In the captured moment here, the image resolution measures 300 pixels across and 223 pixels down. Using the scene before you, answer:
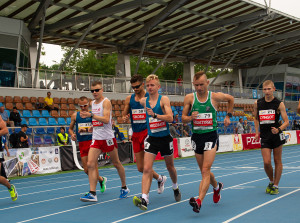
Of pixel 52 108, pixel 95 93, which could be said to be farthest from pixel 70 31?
pixel 95 93

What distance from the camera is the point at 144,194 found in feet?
22.4

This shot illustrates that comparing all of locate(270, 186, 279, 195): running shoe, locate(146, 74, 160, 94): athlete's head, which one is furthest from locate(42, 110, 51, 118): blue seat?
locate(146, 74, 160, 94): athlete's head

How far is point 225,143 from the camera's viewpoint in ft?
87.8

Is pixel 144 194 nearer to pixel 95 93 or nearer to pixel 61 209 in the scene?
pixel 61 209

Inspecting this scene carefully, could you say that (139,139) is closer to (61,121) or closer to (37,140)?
(37,140)

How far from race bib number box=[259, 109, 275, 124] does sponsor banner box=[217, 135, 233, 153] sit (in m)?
17.5

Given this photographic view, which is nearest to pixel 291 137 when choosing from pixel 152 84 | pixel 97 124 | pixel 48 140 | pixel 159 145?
pixel 48 140

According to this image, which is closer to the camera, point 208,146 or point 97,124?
point 208,146

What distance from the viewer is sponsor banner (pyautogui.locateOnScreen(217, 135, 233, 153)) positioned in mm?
26391

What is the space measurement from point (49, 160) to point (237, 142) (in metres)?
14.3

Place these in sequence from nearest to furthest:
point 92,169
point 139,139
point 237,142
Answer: point 139,139
point 92,169
point 237,142

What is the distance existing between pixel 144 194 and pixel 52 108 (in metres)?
18.3

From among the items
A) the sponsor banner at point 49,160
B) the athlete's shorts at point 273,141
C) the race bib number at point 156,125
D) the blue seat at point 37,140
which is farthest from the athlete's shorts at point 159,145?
the blue seat at point 37,140

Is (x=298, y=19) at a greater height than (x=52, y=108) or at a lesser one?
greater
